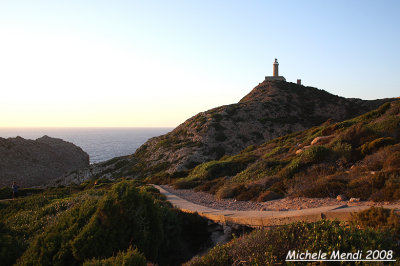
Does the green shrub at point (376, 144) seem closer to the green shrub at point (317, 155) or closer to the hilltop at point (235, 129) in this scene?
the green shrub at point (317, 155)

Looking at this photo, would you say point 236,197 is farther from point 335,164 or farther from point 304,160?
point 335,164

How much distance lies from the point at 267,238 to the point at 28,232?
882cm

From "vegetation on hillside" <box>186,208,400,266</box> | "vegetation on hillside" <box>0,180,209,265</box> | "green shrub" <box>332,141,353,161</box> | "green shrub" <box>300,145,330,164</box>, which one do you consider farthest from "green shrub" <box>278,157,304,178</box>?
"vegetation on hillside" <box>186,208,400,266</box>

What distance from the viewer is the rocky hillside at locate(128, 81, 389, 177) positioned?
136 feet

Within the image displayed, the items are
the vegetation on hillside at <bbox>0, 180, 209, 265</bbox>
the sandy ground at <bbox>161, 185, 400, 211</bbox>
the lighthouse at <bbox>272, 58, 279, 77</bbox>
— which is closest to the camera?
the vegetation on hillside at <bbox>0, 180, 209, 265</bbox>

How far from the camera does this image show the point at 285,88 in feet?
224

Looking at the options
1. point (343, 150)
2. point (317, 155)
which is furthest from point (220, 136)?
point (343, 150)

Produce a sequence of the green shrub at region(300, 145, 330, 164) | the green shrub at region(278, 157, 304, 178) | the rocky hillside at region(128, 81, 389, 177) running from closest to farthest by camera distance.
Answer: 1. the green shrub at region(278, 157, 304, 178)
2. the green shrub at region(300, 145, 330, 164)
3. the rocky hillside at region(128, 81, 389, 177)

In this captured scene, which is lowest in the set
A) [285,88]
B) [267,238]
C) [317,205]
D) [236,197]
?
[236,197]

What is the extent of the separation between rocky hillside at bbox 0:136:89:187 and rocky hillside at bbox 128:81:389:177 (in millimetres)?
18988

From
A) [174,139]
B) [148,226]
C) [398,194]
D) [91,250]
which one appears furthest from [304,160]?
[174,139]

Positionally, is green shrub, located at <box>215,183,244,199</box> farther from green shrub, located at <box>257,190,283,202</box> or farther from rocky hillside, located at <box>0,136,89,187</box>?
rocky hillside, located at <box>0,136,89,187</box>

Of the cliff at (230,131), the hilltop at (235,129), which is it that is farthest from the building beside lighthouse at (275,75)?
the cliff at (230,131)

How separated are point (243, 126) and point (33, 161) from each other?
44.9 meters
